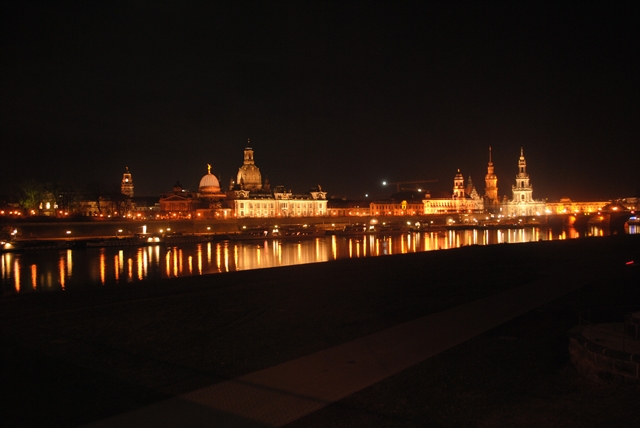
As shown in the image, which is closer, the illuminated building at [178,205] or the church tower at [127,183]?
the illuminated building at [178,205]

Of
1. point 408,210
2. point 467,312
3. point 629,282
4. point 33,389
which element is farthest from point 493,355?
point 408,210

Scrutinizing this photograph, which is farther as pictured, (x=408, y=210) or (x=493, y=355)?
(x=408, y=210)

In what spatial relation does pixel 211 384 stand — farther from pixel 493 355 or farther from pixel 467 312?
pixel 467 312

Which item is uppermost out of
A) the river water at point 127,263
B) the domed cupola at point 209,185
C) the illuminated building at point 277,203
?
the domed cupola at point 209,185

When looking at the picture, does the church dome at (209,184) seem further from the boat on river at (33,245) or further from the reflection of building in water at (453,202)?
the boat on river at (33,245)

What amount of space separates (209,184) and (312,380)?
126767mm

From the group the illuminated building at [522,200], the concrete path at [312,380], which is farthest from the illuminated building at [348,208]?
the concrete path at [312,380]

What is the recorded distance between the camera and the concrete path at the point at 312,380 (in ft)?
19.3

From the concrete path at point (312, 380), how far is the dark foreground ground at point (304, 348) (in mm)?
248

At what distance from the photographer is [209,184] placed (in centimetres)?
13038

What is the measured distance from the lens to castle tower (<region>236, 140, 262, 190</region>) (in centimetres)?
13212

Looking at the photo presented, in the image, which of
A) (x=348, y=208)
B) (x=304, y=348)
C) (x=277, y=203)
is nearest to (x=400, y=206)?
(x=348, y=208)

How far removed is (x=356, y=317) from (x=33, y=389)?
6017 mm

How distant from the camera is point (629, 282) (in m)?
13.4
